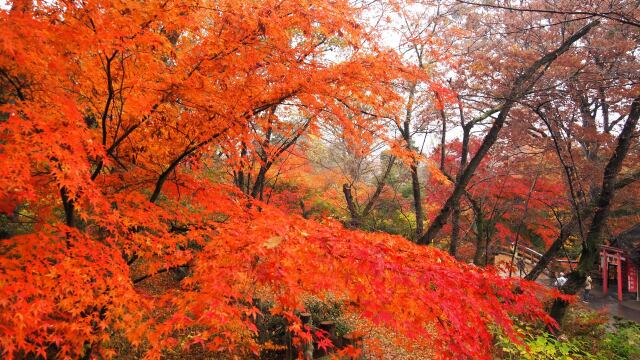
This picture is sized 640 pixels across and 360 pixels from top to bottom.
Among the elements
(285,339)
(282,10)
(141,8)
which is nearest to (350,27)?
(282,10)

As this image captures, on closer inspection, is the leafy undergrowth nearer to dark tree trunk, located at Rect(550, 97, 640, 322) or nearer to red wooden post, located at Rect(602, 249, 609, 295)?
dark tree trunk, located at Rect(550, 97, 640, 322)

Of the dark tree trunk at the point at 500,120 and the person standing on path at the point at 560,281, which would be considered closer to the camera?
the dark tree trunk at the point at 500,120

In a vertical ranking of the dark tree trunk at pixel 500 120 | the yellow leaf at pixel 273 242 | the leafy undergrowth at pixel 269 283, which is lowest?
the leafy undergrowth at pixel 269 283

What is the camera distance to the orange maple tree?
3.30 m

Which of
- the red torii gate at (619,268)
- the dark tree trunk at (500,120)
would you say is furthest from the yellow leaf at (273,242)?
the red torii gate at (619,268)

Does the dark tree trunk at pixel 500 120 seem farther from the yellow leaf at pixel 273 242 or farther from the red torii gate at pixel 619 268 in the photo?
the red torii gate at pixel 619 268

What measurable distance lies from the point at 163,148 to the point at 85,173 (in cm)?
194

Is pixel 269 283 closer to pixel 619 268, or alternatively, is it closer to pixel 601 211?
pixel 601 211

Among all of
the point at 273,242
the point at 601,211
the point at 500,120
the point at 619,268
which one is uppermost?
the point at 500,120

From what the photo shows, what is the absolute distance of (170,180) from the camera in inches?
224

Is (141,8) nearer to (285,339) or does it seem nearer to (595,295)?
(285,339)

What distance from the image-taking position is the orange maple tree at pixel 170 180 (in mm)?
3301

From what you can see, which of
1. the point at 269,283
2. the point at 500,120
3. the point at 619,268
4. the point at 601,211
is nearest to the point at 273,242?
the point at 269,283

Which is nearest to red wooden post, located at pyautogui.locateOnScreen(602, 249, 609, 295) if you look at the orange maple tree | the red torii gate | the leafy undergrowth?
the red torii gate
